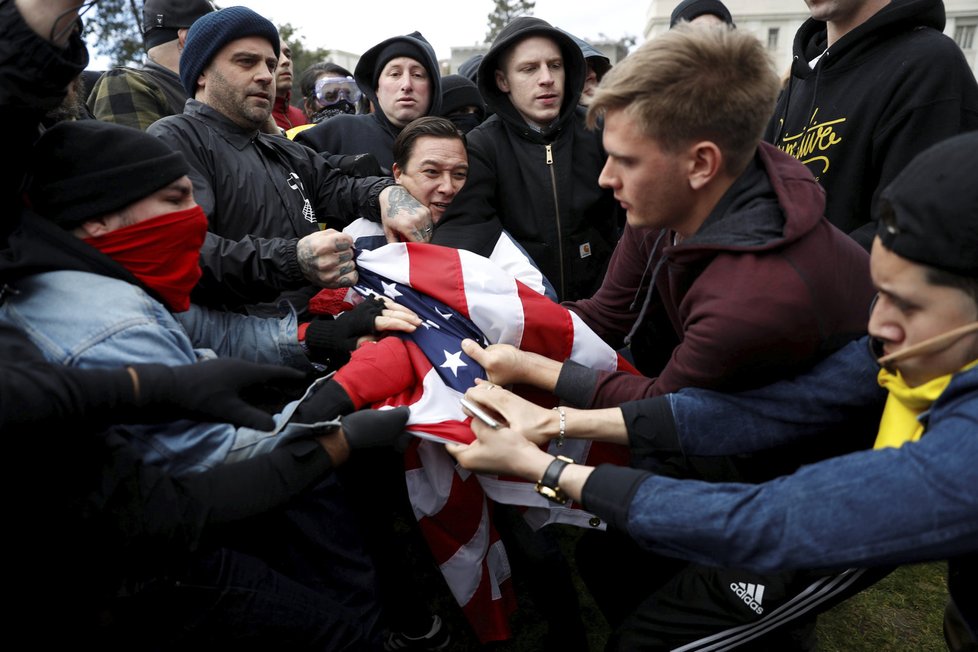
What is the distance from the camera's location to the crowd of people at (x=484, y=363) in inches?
59.2

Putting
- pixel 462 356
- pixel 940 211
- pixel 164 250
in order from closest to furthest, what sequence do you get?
pixel 940 211 < pixel 164 250 < pixel 462 356

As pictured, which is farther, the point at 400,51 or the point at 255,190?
the point at 400,51

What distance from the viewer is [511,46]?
369 centimetres

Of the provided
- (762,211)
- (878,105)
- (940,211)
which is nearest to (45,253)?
(762,211)

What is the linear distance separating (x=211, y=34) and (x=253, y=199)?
82 cm

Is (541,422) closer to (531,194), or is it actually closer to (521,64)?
(531,194)

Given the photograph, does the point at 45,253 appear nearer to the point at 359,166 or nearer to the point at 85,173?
the point at 85,173

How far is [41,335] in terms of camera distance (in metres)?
1.64

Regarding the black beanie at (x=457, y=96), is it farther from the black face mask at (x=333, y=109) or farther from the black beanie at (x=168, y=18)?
the black face mask at (x=333, y=109)

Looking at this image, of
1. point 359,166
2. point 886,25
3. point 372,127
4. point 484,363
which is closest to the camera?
point 484,363

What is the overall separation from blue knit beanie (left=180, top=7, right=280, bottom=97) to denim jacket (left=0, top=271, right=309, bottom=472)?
5.26 feet

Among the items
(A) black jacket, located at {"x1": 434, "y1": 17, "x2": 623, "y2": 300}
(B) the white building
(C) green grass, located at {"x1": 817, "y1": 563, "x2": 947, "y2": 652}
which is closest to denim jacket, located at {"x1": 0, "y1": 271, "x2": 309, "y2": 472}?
(A) black jacket, located at {"x1": 434, "y1": 17, "x2": 623, "y2": 300}

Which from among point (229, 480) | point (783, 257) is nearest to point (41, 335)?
point (229, 480)

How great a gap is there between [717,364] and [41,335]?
5.89 feet
